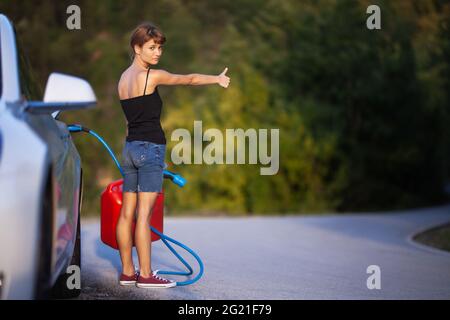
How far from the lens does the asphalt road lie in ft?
Answer: 24.3

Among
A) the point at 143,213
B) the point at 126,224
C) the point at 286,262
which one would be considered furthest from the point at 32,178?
the point at 286,262

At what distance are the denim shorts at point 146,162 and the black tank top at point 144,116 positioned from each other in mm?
48

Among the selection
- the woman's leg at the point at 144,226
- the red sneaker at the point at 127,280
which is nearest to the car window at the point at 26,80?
the woman's leg at the point at 144,226

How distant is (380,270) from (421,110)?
16359mm

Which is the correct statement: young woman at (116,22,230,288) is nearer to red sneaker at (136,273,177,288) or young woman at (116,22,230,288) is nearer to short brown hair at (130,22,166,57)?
short brown hair at (130,22,166,57)

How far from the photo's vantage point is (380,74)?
24.5 metres

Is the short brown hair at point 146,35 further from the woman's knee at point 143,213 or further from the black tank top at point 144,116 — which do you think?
the woman's knee at point 143,213

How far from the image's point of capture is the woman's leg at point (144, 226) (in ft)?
22.1

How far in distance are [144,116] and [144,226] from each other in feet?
2.58

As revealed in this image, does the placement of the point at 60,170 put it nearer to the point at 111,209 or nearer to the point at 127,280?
the point at 111,209

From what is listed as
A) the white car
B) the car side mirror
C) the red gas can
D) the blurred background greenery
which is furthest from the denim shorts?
the blurred background greenery

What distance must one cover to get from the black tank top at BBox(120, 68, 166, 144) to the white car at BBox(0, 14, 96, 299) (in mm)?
712
